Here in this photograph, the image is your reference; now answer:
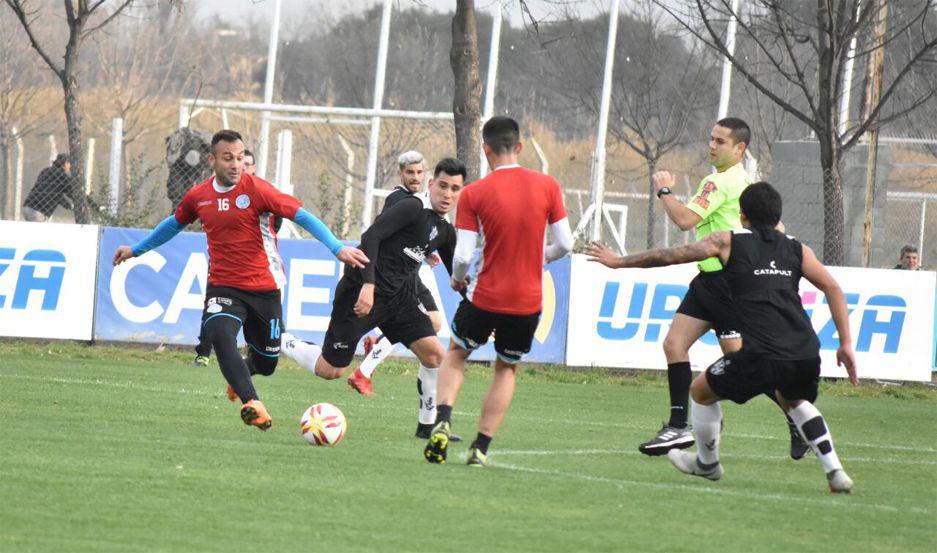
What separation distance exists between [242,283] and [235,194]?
23.1 inches

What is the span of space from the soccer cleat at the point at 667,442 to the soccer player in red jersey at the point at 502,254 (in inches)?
56.4

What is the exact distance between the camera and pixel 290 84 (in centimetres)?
6062

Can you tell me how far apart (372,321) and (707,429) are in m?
3.26

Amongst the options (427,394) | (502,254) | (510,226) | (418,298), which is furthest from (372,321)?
(510,226)

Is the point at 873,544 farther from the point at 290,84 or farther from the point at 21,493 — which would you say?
the point at 290,84

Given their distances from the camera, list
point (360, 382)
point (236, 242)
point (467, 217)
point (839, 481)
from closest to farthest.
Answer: point (839, 481) → point (467, 217) → point (236, 242) → point (360, 382)

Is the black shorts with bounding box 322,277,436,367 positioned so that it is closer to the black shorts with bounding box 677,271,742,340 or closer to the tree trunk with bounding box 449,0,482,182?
the black shorts with bounding box 677,271,742,340

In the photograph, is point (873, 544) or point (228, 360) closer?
point (873, 544)

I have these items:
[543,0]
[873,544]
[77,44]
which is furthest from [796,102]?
[873,544]

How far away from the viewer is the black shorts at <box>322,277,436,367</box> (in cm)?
1073

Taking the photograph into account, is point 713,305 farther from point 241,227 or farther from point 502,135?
point 241,227

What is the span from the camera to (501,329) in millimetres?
8539

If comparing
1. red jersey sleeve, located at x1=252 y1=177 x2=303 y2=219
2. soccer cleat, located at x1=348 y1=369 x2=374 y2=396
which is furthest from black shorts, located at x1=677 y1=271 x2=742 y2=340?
soccer cleat, located at x1=348 y1=369 x2=374 y2=396

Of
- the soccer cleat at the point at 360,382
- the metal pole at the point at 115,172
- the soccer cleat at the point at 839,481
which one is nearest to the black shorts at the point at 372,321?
the soccer cleat at the point at 360,382
